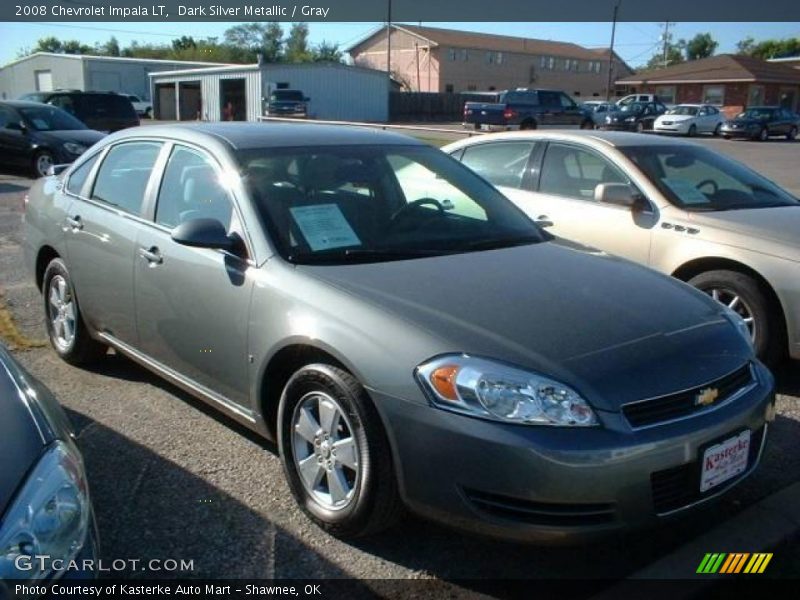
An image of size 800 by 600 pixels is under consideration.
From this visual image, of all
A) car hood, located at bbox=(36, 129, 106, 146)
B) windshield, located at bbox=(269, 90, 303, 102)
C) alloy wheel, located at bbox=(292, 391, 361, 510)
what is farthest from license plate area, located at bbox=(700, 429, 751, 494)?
windshield, located at bbox=(269, 90, 303, 102)

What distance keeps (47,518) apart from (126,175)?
2.92 metres

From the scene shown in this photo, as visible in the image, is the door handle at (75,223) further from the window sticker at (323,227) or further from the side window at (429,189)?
the side window at (429,189)

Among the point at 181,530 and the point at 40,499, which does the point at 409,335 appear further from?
the point at 40,499

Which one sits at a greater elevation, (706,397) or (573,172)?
(573,172)

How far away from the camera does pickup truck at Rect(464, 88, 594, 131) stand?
109ft

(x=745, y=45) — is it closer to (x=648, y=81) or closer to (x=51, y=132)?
(x=648, y=81)

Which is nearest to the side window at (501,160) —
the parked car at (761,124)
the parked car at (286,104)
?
the parked car at (286,104)

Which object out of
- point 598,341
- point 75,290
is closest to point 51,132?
point 75,290

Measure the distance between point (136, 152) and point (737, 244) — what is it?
3685 millimetres

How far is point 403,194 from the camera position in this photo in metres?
3.98

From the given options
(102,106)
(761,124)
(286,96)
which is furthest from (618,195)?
(761,124)

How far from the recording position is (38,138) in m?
15.1

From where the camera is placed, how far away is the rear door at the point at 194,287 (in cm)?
337

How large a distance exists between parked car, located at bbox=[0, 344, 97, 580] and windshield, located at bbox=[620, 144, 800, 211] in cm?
443
